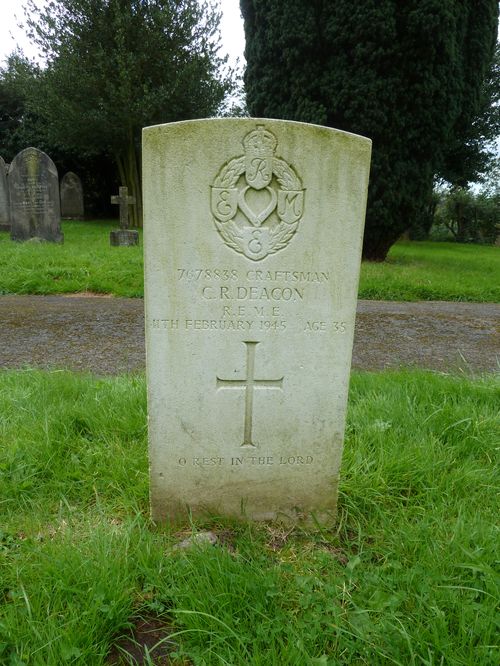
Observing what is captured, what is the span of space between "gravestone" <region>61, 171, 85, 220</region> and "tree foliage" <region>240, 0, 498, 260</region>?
11699 mm

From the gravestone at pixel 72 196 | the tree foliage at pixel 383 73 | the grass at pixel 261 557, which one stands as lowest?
the grass at pixel 261 557

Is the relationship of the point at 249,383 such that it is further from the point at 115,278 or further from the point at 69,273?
the point at 69,273

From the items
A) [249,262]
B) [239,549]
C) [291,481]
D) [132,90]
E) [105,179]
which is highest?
[132,90]

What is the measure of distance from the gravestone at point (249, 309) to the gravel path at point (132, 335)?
1.90 metres

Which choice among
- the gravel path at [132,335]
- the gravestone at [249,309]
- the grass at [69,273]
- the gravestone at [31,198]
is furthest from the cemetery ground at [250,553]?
the gravestone at [31,198]

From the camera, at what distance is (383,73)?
26.0ft

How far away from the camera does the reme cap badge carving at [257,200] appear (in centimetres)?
170

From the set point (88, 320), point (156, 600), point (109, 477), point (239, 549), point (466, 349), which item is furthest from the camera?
point (88, 320)

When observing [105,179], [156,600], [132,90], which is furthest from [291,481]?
[105,179]

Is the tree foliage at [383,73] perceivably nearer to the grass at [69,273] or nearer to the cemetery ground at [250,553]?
the grass at [69,273]

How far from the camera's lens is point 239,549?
1.89 m

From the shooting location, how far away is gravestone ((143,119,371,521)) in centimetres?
170

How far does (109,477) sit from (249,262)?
4.24 feet

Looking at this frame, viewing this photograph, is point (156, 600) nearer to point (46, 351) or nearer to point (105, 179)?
point (46, 351)
